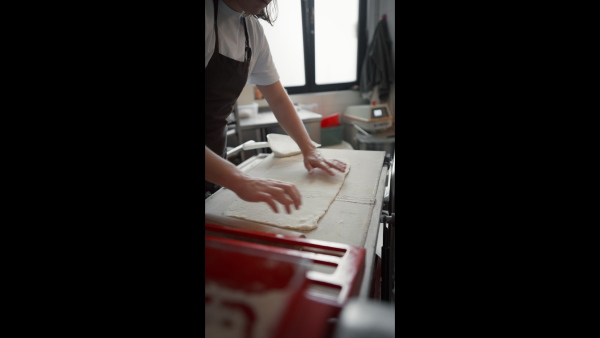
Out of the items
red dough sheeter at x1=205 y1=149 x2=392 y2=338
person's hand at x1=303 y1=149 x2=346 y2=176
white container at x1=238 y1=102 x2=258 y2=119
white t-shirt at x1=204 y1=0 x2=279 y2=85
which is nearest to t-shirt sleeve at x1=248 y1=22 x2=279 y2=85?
white t-shirt at x1=204 y1=0 x2=279 y2=85

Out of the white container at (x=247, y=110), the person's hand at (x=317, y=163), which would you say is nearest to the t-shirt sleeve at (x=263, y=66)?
the person's hand at (x=317, y=163)

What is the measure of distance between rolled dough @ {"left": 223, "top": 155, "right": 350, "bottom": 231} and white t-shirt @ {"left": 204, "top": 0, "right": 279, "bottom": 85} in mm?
294

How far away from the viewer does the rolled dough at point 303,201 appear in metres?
0.59

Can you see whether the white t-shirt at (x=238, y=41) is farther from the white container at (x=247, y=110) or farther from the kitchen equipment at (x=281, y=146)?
the white container at (x=247, y=110)

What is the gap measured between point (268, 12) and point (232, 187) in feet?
1.11

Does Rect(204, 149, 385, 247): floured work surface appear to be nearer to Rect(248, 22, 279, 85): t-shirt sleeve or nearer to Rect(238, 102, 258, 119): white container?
Rect(248, 22, 279, 85): t-shirt sleeve

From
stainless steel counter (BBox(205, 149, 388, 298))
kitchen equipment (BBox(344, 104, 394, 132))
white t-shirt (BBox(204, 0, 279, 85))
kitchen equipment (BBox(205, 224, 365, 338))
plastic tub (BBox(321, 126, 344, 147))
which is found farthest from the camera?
kitchen equipment (BBox(344, 104, 394, 132))

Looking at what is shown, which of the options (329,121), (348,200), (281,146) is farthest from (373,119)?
(348,200)

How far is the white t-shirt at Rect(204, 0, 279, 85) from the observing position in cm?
44
